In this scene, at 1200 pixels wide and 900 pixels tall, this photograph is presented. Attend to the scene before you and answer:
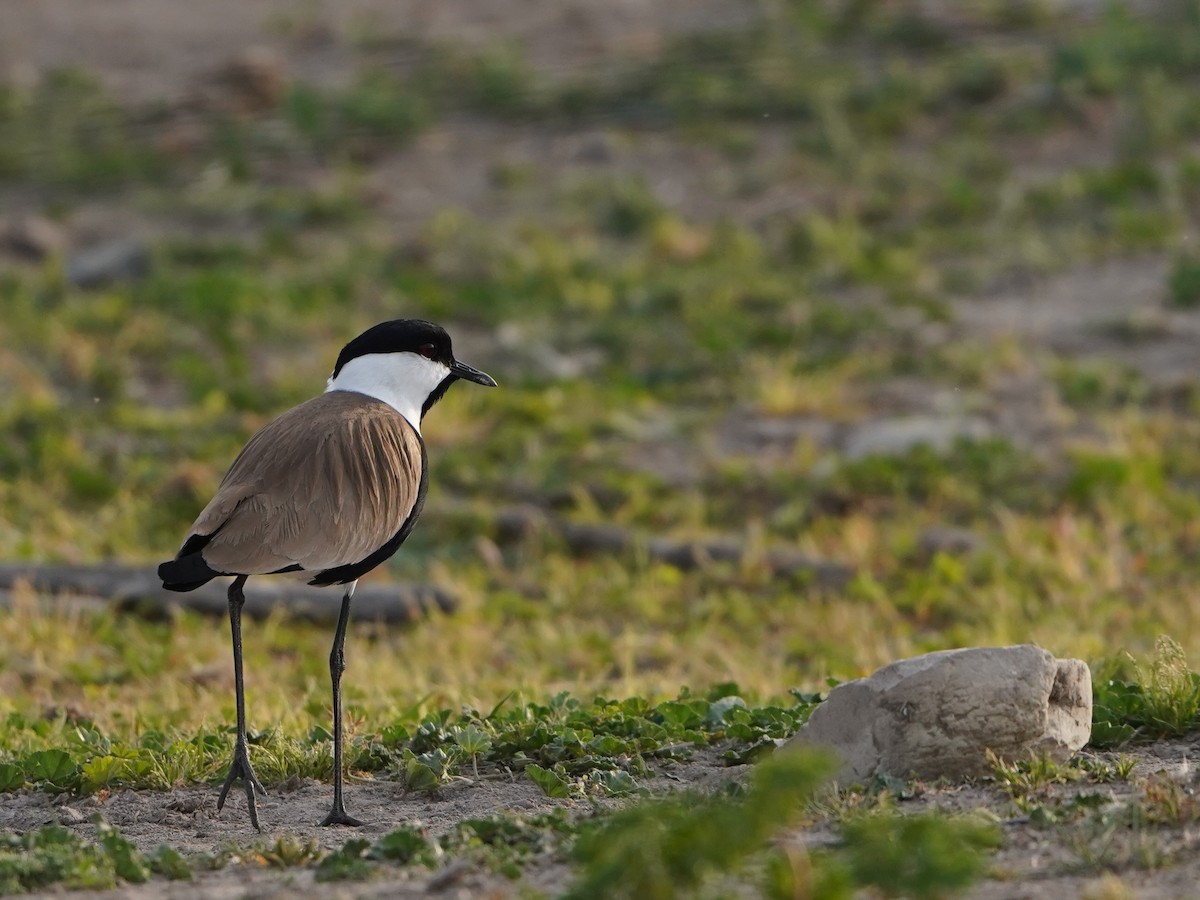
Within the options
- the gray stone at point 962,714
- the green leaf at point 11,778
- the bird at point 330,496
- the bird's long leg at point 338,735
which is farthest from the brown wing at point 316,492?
the gray stone at point 962,714

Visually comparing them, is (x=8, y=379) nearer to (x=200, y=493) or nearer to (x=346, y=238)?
(x=200, y=493)

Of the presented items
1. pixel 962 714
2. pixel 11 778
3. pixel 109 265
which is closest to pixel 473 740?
pixel 11 778

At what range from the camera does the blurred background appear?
28.4 feet

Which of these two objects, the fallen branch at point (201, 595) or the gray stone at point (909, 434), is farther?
the gray stone at point (909, 434)

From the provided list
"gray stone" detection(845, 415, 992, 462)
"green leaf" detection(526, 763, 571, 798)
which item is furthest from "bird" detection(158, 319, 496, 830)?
"gray stone" detection(845, 415, 992, 462)

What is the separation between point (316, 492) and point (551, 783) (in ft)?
3.83

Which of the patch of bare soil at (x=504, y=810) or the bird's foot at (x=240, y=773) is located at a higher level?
the bird's foot at (x=240, y=773)

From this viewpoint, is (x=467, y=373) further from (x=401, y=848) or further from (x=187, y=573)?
(x=401, y=848)

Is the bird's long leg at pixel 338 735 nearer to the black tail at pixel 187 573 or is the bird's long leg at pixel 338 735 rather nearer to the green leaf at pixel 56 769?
the black tail at pixel 187 573

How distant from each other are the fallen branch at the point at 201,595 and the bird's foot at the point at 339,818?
336 cm

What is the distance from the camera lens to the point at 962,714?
5.23 m

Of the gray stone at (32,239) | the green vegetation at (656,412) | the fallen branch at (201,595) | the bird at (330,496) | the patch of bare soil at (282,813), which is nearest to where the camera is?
the patch of bare soil at (282,813)

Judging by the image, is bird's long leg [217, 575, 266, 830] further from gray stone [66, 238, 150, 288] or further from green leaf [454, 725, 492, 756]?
gray stone [66, 238, 150, 288]

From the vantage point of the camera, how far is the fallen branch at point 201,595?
8.59 m
